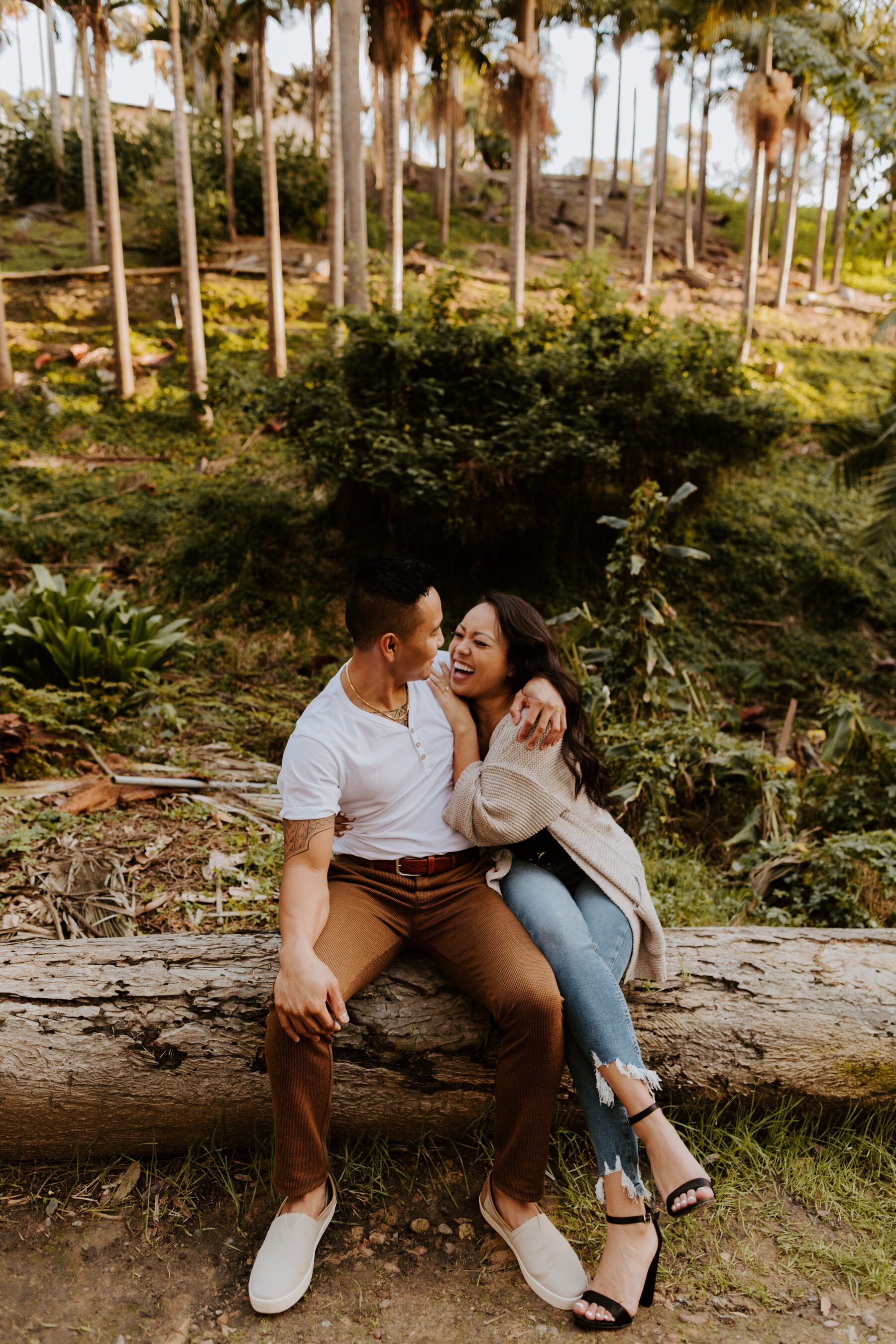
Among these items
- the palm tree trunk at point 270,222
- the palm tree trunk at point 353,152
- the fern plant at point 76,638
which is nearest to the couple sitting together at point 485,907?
the fern plant at point 76,638

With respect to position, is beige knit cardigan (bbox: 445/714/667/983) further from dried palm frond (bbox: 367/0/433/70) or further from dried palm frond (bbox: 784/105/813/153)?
dried palm frond (bbox: 784/105/813/153)

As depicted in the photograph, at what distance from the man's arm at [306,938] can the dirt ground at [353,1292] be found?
27.0 inches

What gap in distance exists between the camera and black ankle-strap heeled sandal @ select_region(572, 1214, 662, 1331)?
213 cm

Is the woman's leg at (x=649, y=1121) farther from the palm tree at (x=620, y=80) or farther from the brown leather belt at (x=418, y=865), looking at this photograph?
the palm tree at (x=620, y=80)

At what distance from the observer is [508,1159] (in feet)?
7.61

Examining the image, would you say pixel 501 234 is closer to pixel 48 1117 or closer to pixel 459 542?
pixel 459 542

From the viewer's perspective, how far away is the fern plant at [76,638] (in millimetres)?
5965

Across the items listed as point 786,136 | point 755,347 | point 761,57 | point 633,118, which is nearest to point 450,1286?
point 755,347

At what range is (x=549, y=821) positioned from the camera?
2561 mm

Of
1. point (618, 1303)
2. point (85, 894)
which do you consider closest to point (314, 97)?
point (85, 894)

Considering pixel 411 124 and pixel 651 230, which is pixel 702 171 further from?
pixel 411 124

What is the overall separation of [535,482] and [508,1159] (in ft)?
23.1

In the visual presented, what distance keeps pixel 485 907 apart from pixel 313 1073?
671 millimetres

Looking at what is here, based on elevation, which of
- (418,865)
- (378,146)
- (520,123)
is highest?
(378,146)
